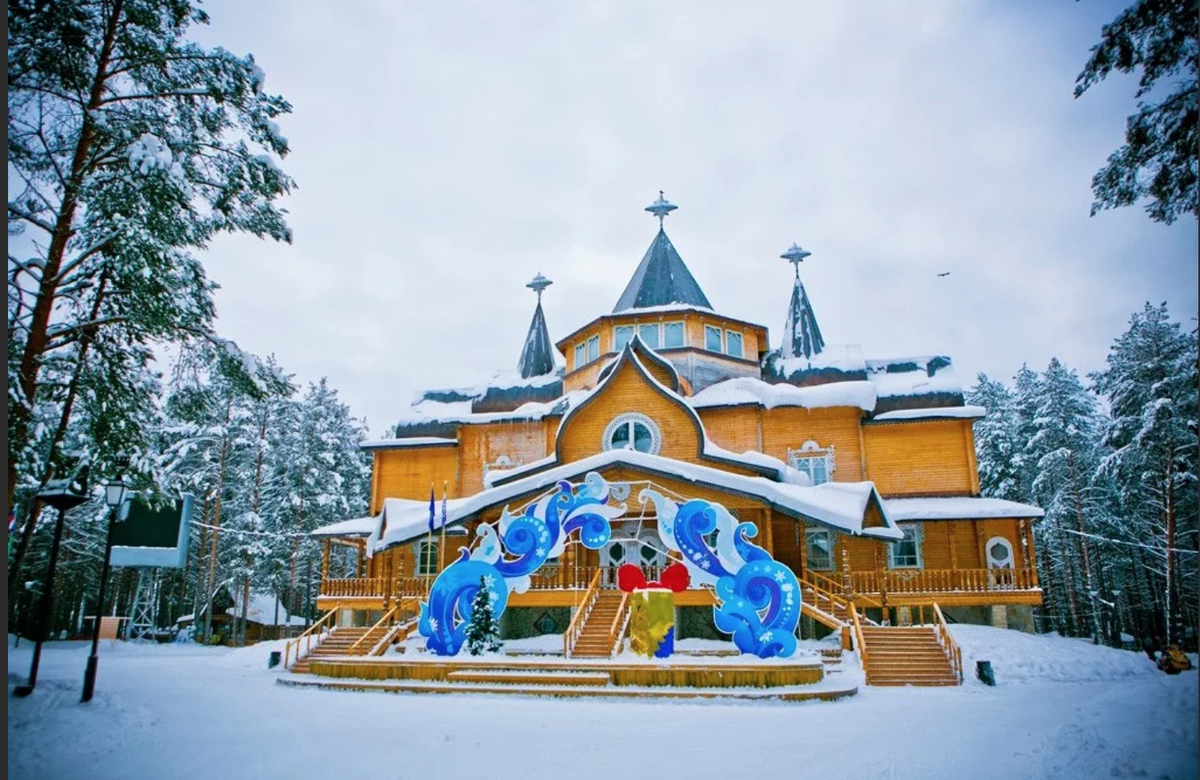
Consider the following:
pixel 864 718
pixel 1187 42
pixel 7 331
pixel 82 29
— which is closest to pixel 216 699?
pixel 7 331

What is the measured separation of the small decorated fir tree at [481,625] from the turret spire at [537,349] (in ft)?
51.2

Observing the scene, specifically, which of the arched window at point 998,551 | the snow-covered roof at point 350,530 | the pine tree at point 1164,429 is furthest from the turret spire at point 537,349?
the pine tree at point 1164,429

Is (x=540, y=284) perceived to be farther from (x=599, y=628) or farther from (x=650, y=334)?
(x=599, y=628)

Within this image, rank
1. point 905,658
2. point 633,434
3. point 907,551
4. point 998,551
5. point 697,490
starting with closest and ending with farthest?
point 905,658, point 697,490, point 998,551, point 907,551, point 633,434

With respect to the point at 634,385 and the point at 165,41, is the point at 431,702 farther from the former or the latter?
the point at 634,385

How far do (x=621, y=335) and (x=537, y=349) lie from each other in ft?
18.8

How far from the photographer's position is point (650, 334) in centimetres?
2519

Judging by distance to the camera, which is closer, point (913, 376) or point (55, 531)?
point (55, 531)

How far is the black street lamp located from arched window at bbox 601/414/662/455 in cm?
1807

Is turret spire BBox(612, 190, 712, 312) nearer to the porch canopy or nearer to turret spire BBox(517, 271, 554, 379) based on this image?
turret spire BBox(517, 271, 554, 379)

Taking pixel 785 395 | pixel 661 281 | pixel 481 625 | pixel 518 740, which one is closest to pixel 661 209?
pixel 661 281

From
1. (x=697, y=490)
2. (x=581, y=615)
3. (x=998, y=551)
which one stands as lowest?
(x=581, y=615)

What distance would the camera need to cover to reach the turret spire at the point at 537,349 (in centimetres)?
2986

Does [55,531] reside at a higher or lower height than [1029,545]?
lower
